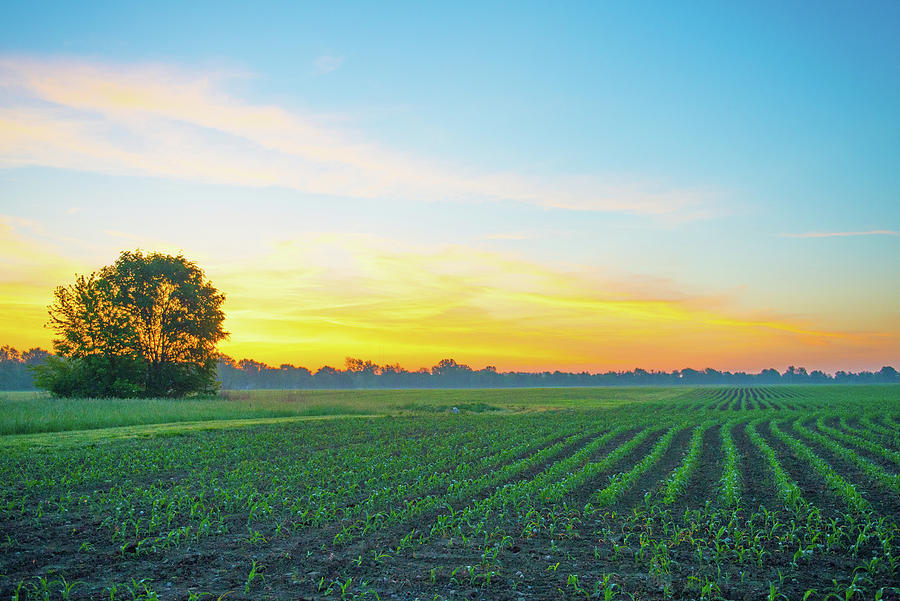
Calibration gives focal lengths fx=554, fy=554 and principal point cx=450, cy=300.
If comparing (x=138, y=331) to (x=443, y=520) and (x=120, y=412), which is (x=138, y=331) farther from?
(x=443, y=520)

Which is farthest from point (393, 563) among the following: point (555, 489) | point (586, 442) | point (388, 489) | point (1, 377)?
point (1, 377)

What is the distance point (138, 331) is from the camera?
178ft

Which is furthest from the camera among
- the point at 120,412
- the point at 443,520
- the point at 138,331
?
the point at 138,331

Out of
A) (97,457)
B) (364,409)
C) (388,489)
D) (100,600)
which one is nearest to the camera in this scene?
(100,600)

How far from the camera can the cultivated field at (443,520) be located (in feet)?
27.3

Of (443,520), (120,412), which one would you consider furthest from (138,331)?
(443,520)

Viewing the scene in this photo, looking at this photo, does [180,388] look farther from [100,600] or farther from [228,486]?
[100,600]

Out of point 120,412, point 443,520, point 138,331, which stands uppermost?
point 138,331

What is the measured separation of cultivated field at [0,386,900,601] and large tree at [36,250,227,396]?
3150cm

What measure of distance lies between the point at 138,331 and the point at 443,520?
52.3m

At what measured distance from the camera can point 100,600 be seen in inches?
297

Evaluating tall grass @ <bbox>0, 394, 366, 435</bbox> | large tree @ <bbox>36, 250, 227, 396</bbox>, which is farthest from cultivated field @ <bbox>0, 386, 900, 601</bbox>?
large tree @ <bbox>36, 250, 227, 396</bbox>

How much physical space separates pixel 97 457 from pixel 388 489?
11.5 metres

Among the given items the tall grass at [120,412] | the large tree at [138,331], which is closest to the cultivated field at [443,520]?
the tall grass at [120,412]
